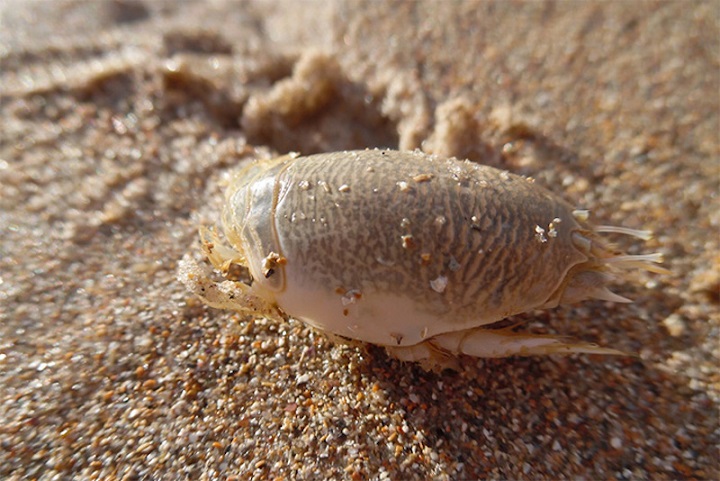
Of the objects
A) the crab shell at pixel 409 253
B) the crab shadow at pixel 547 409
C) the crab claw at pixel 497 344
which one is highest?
the crab shell at pixel 409 253

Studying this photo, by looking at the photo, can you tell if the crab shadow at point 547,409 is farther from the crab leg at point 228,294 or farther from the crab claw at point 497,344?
the crab leg at point 228,294

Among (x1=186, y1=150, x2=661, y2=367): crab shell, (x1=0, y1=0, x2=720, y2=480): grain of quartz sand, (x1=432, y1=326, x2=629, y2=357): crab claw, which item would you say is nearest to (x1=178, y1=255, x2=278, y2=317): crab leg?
(x1=186, y1=150, x2=661, y2=367): crab shell

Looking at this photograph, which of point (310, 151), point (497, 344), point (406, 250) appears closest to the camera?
point (406, 250)

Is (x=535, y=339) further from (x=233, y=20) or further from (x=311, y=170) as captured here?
(x=233, y=20)

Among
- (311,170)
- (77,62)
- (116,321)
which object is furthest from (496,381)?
(77,62)

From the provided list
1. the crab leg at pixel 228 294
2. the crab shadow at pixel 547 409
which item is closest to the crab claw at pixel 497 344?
the crab shadow at pixel 547 409

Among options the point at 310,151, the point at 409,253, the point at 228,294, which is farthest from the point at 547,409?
the point at 310,151

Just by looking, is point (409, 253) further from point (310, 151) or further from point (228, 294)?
point (310, 151)

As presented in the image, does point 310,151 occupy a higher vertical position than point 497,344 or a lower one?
higher
